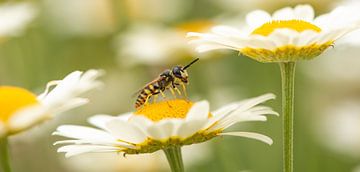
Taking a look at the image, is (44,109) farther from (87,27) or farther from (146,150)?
(87,27)

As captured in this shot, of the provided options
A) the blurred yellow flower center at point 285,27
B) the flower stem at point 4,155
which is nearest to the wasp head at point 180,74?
the blurred yellow flower center at point 285,27

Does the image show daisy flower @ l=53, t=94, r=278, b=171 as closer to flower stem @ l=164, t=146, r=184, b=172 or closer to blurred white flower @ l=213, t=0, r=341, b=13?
flower stem @ l=164, t=146, r=184, b=172

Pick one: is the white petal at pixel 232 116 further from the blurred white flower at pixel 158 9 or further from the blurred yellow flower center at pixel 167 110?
the blurred white flower at pixel 158 9

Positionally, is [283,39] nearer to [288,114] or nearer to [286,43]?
[286,43]

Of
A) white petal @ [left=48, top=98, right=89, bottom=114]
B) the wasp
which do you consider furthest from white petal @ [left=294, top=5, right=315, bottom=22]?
white petal @ [left=48, top=98, right=89, bottom=114]

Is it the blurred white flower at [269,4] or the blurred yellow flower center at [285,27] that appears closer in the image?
the blurred yellow flower center at [285,27]

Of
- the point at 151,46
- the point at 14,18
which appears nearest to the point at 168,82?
the point at 151,46

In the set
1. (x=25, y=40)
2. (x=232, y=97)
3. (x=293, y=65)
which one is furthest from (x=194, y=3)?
(x=293, y=65)
